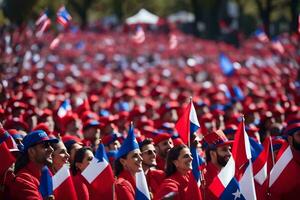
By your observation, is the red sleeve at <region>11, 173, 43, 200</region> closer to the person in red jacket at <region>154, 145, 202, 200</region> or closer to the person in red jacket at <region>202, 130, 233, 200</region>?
the person in red jacket at <region>154, 145, 202, 200</region>

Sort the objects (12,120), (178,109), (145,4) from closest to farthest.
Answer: (12,120)
(178,109)
(145,4)

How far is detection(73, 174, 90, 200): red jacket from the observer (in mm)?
10992

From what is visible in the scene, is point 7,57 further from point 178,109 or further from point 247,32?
point 247,32

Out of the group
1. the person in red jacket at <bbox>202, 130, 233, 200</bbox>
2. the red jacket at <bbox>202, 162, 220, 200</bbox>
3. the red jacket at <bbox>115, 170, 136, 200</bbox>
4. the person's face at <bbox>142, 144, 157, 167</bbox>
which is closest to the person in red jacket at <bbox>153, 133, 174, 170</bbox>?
the person's face at <bbox>142, 144, 157, 167</bbox>

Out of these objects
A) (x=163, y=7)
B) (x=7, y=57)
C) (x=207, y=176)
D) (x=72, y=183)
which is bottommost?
(x=163, y=7)

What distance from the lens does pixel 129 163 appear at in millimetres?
11031

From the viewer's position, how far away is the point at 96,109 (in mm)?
21812

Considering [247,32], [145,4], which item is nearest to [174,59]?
[247,32]

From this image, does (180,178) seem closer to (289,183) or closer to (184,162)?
(184,162)

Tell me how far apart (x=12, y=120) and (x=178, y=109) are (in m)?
5.46

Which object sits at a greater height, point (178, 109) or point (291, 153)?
point (291, 153)

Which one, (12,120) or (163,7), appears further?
(163,7)

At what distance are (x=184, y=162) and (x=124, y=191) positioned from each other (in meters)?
0.78

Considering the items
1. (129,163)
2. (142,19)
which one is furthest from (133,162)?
(142,19)
